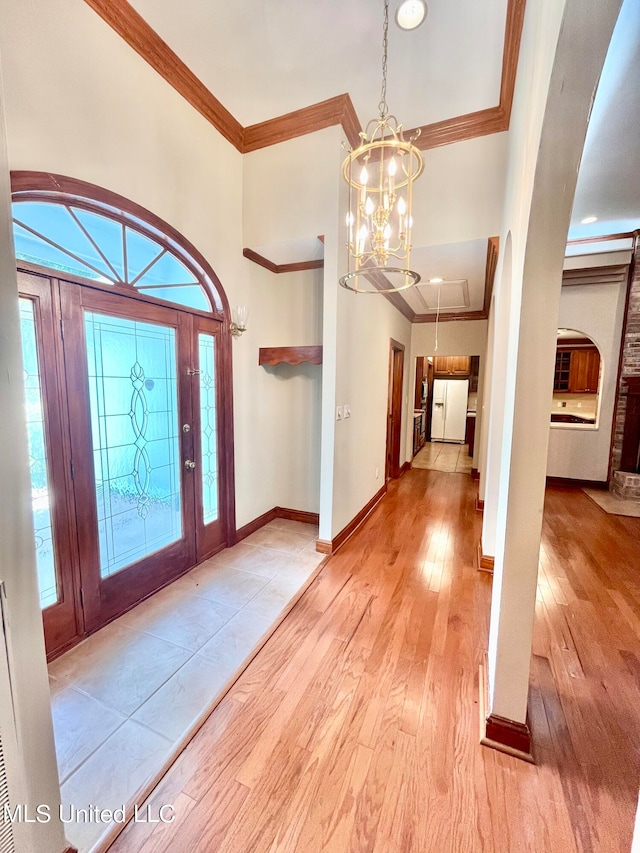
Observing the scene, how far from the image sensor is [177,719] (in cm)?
158

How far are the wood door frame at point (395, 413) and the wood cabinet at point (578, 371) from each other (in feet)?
12.2

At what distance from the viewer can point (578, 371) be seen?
22.9 ft

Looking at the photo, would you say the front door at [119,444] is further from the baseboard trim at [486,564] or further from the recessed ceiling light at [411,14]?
the baseboard trim at [486,564]

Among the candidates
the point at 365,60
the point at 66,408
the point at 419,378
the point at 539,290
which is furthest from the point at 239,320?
the point at 419,378

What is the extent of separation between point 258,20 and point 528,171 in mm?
2018

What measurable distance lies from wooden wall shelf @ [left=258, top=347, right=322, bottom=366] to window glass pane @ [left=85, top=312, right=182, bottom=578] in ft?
3.28

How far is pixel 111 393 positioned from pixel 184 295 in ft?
3.31

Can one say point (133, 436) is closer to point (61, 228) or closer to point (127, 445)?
point (127, 445)

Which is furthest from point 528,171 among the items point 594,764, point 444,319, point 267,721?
point 444,319

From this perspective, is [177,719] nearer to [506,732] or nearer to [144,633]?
[144,633]

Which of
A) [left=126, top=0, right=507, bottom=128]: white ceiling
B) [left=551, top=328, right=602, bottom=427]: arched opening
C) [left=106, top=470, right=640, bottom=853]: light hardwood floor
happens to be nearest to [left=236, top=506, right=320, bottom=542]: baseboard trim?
[left=106, top=470, right=640, bottom=853]: light hardwood floor

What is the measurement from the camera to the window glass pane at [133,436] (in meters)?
2.12

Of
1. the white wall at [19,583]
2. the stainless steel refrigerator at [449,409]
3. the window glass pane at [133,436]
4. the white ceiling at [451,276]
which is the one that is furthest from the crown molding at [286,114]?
the stainless steel refrigerator at [449,409]

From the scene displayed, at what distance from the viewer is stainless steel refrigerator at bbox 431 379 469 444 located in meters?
9.16
